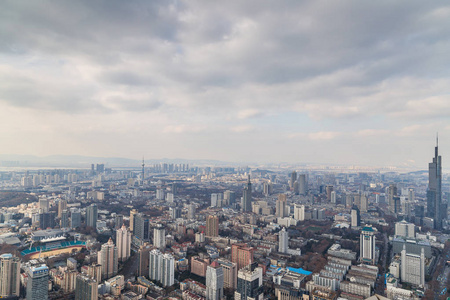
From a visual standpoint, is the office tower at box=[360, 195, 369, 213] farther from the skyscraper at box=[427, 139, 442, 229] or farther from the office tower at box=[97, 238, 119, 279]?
the office tower at box=[97, 238, 119, 279]

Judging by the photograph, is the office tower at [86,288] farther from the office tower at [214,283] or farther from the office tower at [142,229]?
the office tower at [142,229]

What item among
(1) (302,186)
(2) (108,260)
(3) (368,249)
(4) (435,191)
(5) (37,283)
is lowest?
(3) (368,249)

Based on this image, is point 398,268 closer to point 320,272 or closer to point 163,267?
point 320,272

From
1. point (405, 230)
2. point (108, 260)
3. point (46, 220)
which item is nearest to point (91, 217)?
point (46, 220)

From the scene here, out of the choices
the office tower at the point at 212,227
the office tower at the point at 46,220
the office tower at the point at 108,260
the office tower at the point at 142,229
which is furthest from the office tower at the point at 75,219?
the office tower at the point at 212,227

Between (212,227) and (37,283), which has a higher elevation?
(37,283)

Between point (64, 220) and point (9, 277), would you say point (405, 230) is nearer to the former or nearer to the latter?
point (9, 277)

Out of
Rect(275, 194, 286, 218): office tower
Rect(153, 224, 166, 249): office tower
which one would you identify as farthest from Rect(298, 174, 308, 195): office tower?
Rect(153, 224, 166, 249): office tower
